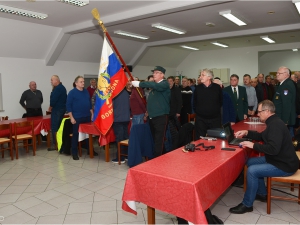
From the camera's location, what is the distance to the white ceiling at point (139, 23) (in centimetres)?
555

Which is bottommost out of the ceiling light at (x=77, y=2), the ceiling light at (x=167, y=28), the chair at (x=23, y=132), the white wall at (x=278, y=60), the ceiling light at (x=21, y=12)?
the chair at (x=23, y=132)

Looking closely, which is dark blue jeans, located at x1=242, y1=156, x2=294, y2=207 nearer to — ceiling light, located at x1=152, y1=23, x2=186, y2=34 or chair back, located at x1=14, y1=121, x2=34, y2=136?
chair back, located at x1=14, y1=121, x2=34, y2=136

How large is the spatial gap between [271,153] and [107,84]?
103 inches

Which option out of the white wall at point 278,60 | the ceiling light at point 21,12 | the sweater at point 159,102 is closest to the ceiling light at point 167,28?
the ceiling light at point 21,12

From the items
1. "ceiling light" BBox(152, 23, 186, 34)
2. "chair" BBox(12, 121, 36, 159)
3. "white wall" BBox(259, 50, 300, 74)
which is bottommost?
"chair" BBox(12, 121, 36, 159)

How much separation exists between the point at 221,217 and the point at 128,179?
4.10ft

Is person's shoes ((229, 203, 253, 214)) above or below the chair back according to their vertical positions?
below

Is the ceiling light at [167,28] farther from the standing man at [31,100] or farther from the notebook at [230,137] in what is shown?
the notebook at [230,137]

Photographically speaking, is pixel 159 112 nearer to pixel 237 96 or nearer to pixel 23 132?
pixel 237 96

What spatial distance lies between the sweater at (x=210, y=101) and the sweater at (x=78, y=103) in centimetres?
238

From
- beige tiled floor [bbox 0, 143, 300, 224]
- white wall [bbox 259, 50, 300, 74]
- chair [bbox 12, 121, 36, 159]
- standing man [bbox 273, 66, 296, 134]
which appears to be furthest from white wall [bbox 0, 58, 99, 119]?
white wall [bbox 259, 50, 300, 74]

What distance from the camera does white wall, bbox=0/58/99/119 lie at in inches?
299

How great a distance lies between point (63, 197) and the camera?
11.5 feet

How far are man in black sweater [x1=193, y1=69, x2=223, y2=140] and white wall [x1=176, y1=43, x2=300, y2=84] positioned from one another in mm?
8704
